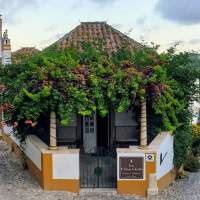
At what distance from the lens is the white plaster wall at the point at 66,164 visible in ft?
42.5

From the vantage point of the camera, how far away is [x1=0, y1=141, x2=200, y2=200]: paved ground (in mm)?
12484

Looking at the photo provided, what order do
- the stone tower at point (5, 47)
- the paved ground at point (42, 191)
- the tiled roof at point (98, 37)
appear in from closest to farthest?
the paved ground at point (42, 191) < the tiled roof at point (98, 37) < the stone tower at point (5, 47)

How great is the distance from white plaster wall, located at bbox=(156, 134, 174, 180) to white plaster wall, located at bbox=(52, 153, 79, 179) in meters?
2.46

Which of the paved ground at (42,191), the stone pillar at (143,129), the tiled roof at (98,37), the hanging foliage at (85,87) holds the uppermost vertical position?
the tiled roof at (98,37)

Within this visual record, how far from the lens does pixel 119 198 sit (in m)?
12.5


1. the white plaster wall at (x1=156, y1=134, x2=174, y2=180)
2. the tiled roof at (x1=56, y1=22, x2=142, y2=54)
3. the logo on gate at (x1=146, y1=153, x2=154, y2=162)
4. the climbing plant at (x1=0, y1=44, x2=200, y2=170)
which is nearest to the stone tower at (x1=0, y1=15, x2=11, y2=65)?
the tiled roof at (x1=56, y1=22, x2=142, y2=54)

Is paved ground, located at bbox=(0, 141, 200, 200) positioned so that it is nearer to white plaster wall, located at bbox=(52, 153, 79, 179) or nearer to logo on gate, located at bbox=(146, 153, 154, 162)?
white plaster wall, located at bbox=(52, 153, 79, 179)

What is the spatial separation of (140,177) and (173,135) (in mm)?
3263

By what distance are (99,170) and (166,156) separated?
8.40ft

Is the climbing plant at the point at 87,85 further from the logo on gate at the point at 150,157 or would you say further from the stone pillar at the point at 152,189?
the stone pillar at the point at 152,189

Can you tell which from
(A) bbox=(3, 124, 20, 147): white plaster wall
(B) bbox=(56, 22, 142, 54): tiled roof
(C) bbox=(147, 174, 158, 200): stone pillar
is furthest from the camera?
(B) bbox=(56, 22, 142, 54): tiled roof

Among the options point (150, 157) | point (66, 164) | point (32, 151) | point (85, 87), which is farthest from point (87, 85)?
point (32, 151)

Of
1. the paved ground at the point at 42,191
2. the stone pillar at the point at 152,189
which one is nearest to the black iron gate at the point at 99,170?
the paved ground at the point at 42,191

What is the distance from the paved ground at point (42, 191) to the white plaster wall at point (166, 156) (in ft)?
1.94
